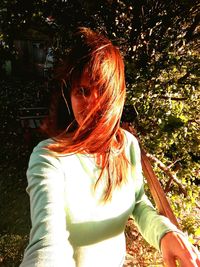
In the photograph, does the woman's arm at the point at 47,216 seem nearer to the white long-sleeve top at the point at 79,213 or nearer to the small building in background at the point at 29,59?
the white long-sleeve top at the point at 79,213

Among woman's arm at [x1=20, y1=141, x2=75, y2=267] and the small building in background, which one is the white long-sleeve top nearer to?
woman's arm at [x1=20, y1=141, x2=75, y2=267]

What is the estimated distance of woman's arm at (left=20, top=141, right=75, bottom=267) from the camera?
2.90ft

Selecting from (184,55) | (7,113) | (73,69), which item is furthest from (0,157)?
(73,69)

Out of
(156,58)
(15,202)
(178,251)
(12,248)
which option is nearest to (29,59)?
(15,202)

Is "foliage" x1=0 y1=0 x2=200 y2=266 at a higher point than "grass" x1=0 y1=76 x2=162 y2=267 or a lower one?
higher

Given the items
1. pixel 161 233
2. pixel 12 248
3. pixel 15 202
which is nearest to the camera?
pixel 161 233

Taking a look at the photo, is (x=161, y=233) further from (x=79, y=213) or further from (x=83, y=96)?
(x=83, y=96)

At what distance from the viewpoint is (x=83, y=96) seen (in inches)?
49.1

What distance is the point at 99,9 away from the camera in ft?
13.4

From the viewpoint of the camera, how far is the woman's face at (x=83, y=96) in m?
1.22

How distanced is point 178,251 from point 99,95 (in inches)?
25.0

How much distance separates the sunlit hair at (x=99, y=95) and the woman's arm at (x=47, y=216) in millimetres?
102

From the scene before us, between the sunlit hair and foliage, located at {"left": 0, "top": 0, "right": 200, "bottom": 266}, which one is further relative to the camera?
foliage, located at {"left": 0, "top": 0, "right": 200, "bottom": 266}

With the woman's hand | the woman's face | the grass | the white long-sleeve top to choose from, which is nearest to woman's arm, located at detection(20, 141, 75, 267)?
the white long-sleeve top
